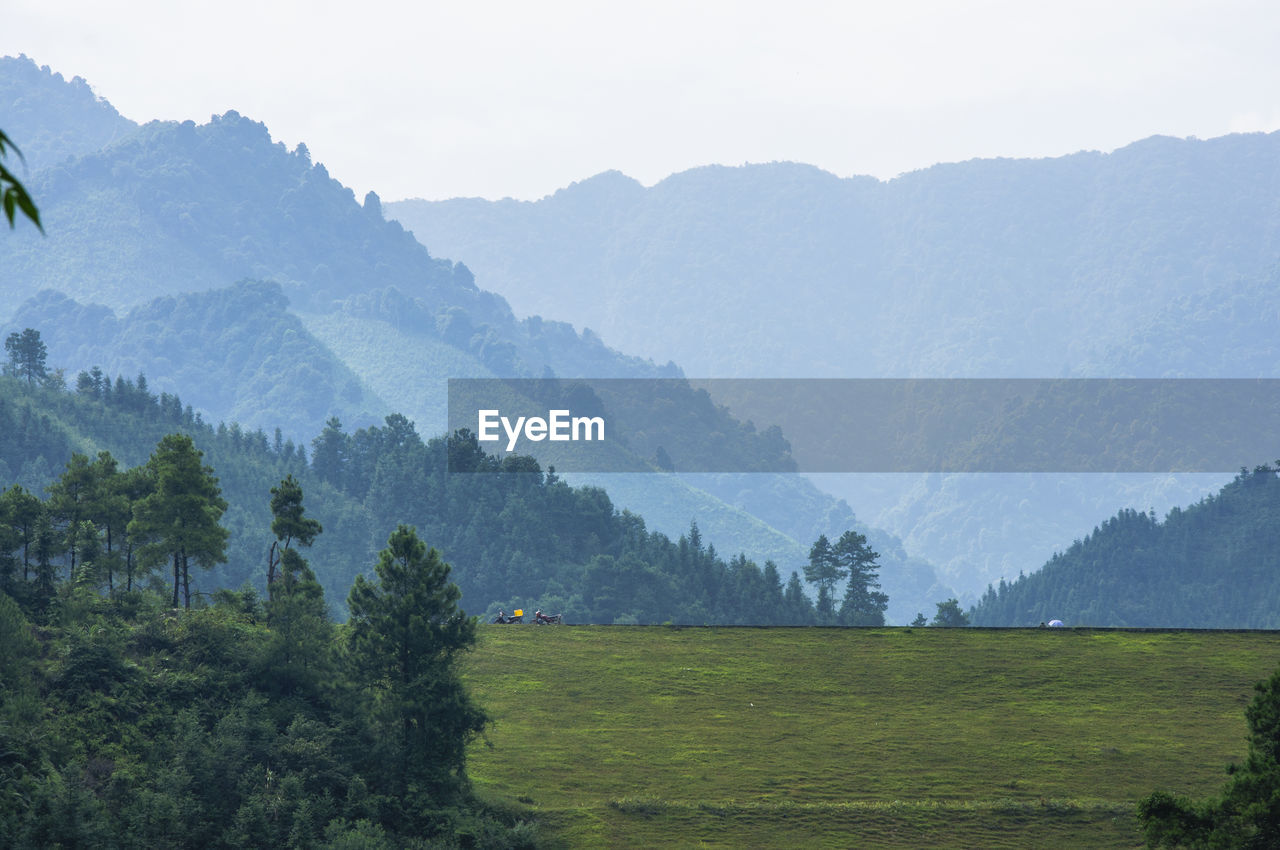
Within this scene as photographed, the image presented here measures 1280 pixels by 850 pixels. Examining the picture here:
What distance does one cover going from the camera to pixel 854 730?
223 ft

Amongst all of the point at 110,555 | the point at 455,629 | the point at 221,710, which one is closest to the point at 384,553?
the point at 455,629

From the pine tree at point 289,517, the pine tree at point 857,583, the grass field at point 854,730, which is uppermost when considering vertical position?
the pine tree at point 289,517

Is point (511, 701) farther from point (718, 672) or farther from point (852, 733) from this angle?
point (852, 733)

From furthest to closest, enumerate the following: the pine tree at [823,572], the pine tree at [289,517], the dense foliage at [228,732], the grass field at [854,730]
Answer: the pine tree at [823,572], the pine tree at [289,517], the grass field at [854,730], the dense foliage at [228,732]

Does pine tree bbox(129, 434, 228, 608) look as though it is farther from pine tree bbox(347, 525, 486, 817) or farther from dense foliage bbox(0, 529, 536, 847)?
pine tree bbox(347, 525, 486, 817)

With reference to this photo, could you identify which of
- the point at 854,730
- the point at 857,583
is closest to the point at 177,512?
the point at 854,730

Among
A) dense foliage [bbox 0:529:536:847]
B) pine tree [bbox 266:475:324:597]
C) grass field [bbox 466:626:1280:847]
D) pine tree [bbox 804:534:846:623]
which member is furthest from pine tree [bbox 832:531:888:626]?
dense foliage [bbox 0:529:536:847]

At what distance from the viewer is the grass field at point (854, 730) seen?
185ft

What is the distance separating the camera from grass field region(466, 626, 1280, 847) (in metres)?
56.4

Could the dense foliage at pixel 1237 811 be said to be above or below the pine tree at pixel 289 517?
below

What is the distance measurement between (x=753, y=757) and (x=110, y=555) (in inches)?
1292

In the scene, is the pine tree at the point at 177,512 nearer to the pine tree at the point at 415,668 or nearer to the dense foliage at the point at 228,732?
the dense foliage at the point at 228,732

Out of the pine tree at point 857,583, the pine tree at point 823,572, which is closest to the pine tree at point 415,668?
the pine tree at point 857,583

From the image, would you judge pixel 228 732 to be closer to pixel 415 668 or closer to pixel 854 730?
pixel 415 668
